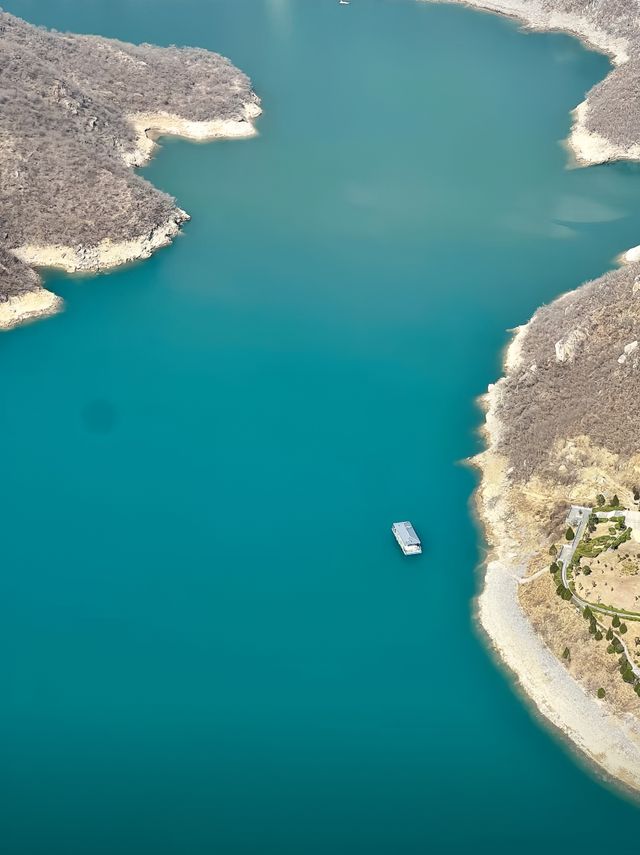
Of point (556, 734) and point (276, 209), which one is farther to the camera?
point (276, 209)

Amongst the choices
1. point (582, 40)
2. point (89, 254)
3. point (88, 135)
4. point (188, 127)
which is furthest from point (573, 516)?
point (582, 40)

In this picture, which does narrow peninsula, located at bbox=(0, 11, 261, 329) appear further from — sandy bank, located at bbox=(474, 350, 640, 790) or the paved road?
the paved road

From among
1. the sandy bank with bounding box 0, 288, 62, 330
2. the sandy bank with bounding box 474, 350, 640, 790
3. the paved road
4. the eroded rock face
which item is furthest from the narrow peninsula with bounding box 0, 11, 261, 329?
the paved road

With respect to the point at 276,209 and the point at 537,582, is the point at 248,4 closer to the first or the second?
the point at 276,209

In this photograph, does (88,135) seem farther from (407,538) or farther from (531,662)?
(531,662)

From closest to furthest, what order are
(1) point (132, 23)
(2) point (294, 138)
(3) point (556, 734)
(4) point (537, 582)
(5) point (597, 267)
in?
(3) point (556, 734)
(4) point (537, 582)
(5) point (597, 267)
(2) point (294, 138)
(1) point (132, 23)

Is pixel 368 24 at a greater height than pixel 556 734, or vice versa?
pixel 368 24

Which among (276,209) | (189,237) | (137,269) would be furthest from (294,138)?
(137,269)
